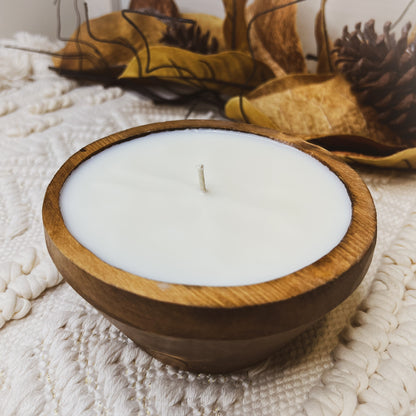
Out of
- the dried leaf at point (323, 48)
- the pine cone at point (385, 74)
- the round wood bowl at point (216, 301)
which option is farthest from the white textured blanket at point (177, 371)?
the dried leaf at point (323, 48)

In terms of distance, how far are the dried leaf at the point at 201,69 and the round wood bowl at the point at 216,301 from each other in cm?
45

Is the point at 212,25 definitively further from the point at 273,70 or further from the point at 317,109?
the point at 317,109

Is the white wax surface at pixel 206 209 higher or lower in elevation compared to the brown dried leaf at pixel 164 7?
lower

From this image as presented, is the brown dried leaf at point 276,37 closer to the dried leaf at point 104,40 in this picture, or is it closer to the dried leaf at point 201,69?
the dried leaf at point 201,69

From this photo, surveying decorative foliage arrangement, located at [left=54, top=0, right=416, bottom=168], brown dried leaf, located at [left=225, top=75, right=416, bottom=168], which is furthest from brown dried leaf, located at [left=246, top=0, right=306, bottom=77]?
brown dried leaf, located at [left=225, top=75, right=416, bottom=168]

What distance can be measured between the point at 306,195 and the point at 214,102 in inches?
18.0

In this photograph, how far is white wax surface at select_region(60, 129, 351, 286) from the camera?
29 cm

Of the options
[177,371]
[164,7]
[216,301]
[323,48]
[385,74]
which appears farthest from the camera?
[164,7]

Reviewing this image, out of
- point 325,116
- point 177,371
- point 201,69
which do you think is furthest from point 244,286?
point 201,69

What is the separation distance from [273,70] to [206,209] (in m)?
0.49

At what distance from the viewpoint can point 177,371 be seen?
360mm

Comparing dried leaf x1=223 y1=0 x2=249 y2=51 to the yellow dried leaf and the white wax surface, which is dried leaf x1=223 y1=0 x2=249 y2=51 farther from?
the white wax surface

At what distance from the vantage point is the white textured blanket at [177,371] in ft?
1.10

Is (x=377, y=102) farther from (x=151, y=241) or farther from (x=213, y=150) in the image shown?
(x=151, y=241)
